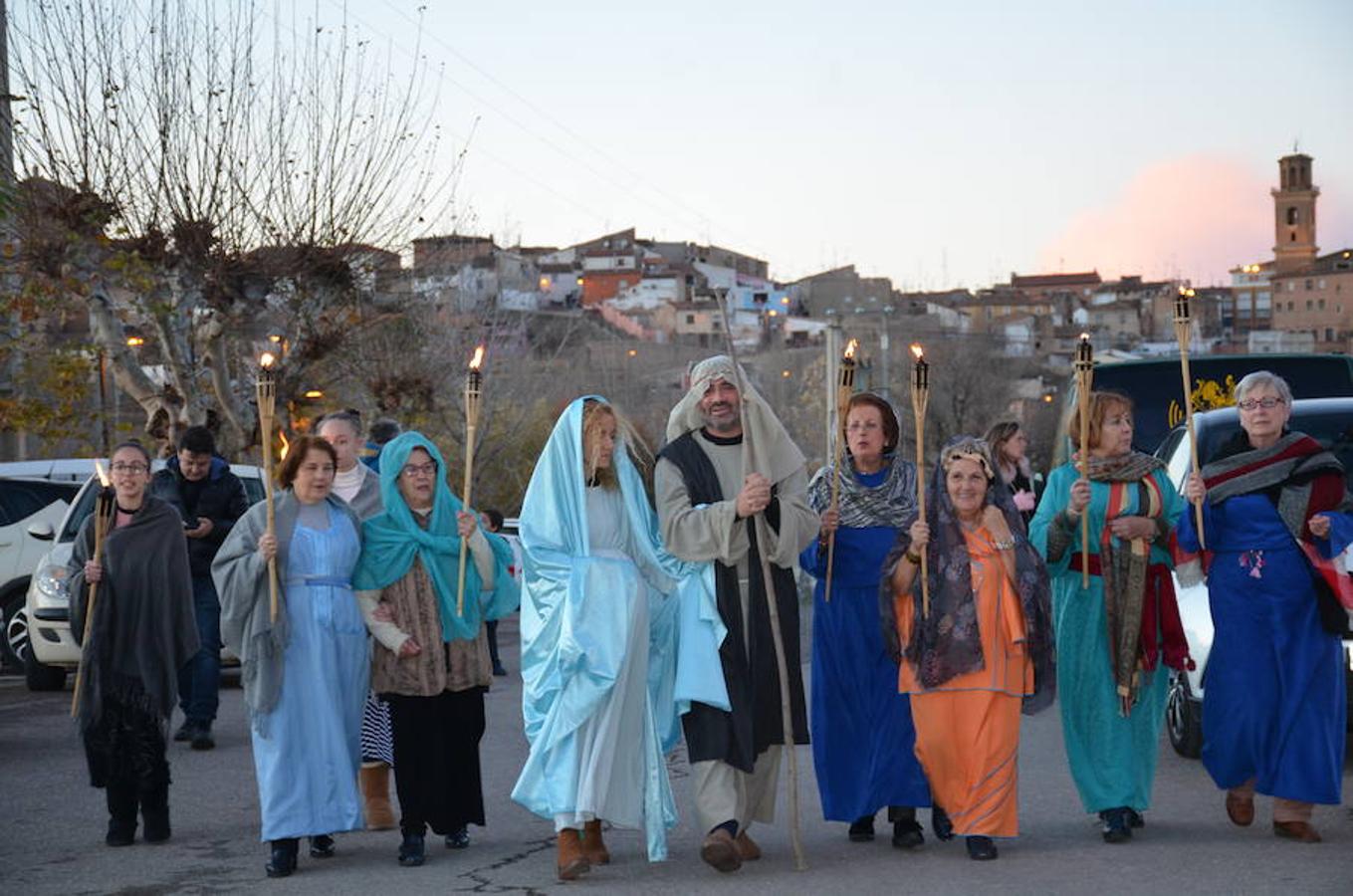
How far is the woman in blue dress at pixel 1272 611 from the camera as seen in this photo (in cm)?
854

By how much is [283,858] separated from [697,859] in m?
1.61

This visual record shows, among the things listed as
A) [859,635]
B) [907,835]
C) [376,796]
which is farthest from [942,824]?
[376,796]

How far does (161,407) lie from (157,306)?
3.66 ft

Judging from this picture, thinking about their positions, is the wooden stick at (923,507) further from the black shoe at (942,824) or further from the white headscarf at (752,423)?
the black shoe at (942,824)

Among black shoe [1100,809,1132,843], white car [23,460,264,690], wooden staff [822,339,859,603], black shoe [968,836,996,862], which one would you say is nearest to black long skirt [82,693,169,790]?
wooden staff [822,339,859,603]

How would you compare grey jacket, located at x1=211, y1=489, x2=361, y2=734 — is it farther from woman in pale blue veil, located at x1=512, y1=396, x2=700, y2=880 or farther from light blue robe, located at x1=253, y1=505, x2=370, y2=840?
woman in pale blue veil, located at x1=512, y1=396, x2=700, y2=880

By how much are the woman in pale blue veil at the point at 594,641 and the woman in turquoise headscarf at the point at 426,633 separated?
39cm

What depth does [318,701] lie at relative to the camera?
845 cm

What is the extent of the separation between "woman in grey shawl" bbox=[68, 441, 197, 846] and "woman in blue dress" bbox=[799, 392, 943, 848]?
277 cm

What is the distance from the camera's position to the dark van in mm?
17625

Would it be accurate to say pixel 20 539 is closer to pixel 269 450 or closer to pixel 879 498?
pixel 269 450

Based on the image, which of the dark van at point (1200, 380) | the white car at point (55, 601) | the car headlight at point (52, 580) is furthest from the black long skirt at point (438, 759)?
the dark van at point (1200, 380)

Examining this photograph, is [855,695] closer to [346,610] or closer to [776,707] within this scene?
[776,707]

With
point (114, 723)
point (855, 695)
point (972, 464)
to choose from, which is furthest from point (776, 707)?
point (114, 723)
